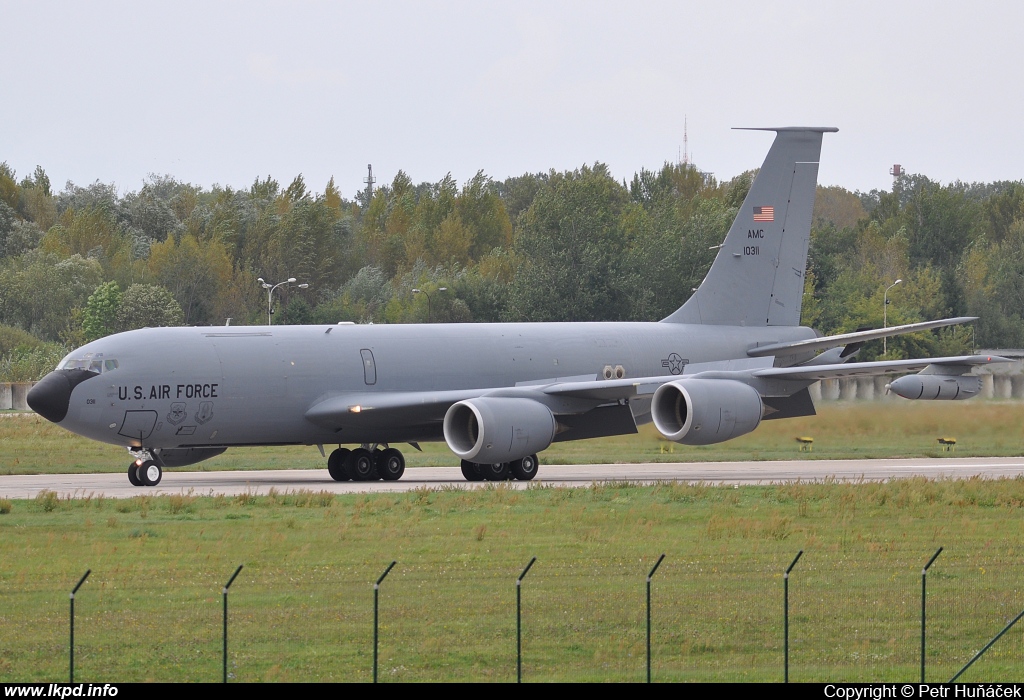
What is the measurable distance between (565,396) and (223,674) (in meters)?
21.6

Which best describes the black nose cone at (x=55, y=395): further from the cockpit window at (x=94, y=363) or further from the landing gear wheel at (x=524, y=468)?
the landing gear wheel at (x=524, y=468)

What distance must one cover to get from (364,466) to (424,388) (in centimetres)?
233

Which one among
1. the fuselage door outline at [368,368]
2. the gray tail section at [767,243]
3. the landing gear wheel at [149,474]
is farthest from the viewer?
the gray tail section at [767,243]

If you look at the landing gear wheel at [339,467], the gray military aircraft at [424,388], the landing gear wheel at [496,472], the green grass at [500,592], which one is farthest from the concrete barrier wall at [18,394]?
the green grass at [500,592]

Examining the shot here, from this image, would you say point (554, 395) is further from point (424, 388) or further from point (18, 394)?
point (18, 394)

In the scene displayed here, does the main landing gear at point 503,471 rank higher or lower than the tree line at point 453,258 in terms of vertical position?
lower

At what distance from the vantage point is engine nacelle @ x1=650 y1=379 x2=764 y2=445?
1272 inches

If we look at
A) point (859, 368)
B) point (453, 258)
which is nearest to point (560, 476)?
point (859, 368)

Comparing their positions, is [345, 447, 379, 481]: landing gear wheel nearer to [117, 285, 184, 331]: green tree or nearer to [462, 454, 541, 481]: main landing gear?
[462, 454, 541, 481]: main landing gear

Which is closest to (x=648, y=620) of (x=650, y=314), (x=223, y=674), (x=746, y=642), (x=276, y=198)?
(x=746, y=642)

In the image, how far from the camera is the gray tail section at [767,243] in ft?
133

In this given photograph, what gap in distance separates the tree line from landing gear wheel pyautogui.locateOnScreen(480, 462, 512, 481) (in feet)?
148

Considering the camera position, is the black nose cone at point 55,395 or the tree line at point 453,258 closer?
the black nose cone at point 55,395

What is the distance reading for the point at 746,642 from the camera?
14.1 metres
